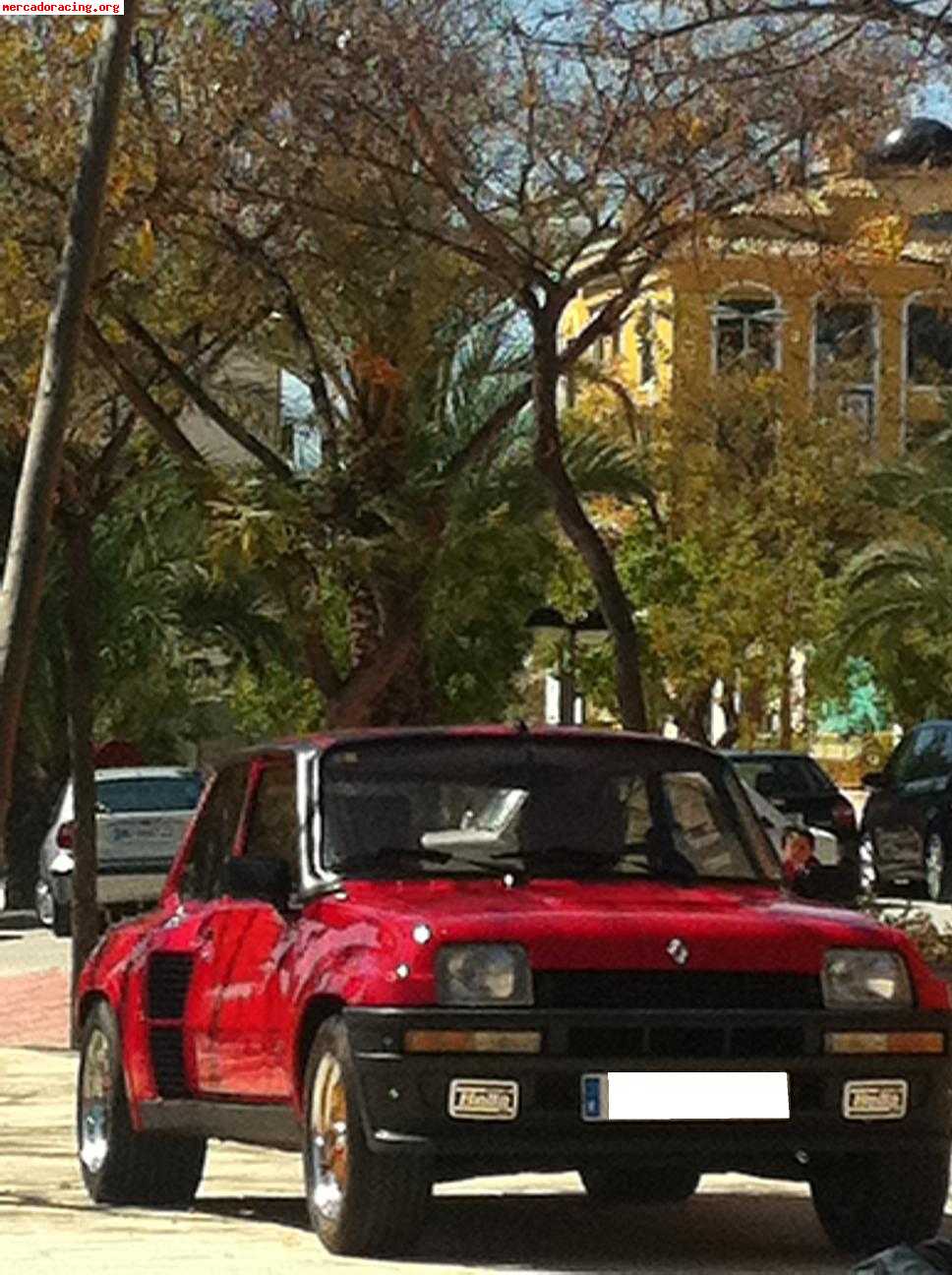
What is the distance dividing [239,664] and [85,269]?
128 feet

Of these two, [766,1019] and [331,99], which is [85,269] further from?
[331,99]

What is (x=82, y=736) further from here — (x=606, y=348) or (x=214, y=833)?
(x=606, y=348)

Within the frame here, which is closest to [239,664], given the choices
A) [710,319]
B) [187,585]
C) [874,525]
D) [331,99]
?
[187,585]

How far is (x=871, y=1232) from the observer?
11.6m

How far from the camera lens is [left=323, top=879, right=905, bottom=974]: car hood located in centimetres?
1112

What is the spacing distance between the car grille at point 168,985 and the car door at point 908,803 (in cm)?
2535

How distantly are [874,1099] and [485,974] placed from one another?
1107 mm

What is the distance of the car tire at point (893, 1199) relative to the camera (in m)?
11.5

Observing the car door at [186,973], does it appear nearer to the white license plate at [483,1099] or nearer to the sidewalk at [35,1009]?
the white license plate at [483,1099]

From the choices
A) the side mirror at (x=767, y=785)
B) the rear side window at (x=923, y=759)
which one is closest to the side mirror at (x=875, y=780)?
the rear side window at (x=923, y=759)

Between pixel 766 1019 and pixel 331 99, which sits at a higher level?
pixel 331 99

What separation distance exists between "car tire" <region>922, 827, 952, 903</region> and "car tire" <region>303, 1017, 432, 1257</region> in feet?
87.9

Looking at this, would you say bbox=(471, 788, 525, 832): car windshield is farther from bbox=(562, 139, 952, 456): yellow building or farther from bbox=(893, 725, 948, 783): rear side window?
bbox=(893, 725, 948, 783): rear side window

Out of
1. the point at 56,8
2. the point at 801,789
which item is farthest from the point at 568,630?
the point at 56,8
